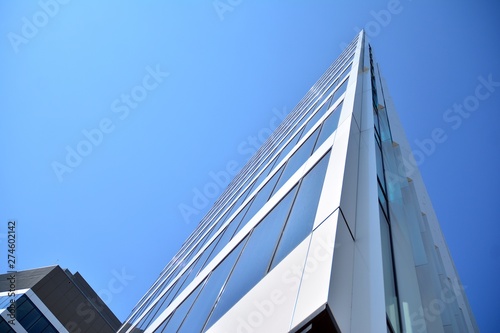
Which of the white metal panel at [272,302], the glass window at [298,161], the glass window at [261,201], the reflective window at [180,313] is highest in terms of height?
the glass window at [298,161]

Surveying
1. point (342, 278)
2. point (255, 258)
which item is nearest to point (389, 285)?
point (342, 278)

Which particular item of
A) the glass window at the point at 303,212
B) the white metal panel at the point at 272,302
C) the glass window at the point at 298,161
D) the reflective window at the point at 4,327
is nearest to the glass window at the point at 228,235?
the glass window at the point at 298,161

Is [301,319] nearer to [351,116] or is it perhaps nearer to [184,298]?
[351,116]

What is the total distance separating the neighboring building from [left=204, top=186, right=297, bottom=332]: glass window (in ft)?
75.5

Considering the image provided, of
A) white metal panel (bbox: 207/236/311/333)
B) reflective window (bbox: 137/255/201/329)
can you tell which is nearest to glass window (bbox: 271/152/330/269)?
white metal panel (bbox: 207/236/311/333)

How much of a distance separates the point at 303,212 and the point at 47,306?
88.6 ft

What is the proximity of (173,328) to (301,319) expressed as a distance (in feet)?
17.3

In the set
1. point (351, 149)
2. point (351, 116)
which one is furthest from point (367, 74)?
point (351, 149)

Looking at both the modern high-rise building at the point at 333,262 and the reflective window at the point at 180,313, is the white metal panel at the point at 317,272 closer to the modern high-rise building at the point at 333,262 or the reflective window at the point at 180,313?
the modern high-rise building at the point at 333,262

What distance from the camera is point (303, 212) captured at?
14.4 ft

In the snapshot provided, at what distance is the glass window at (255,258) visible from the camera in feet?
14.2

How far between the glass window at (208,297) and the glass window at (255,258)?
404 millimetres

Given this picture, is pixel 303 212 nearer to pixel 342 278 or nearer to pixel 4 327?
pixel 342 278

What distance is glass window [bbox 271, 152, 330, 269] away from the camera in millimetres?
3930
